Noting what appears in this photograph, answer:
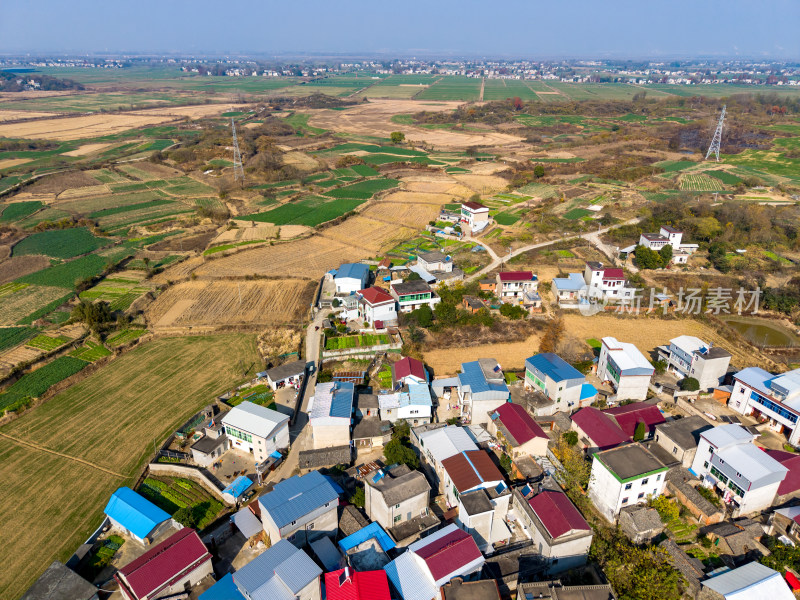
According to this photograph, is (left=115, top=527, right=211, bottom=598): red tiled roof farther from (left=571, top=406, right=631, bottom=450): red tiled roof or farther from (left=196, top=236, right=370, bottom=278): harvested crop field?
(left=196, top=236, right=370, bottom=278): harvested crop field

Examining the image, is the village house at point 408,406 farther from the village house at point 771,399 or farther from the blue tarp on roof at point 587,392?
the village house at point 771,399

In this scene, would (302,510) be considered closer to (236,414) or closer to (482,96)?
(236,414)

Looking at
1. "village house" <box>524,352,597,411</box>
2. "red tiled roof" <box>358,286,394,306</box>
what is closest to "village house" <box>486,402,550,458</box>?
"village house" <box>524,352,597,411</box>

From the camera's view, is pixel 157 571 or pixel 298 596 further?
pixel 157 571

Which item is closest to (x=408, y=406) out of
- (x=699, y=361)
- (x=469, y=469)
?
(x=469, y=469)

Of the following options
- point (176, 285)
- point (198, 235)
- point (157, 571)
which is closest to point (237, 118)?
point (198, 235)

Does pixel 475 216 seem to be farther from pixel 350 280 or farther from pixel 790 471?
pixel 790 471
